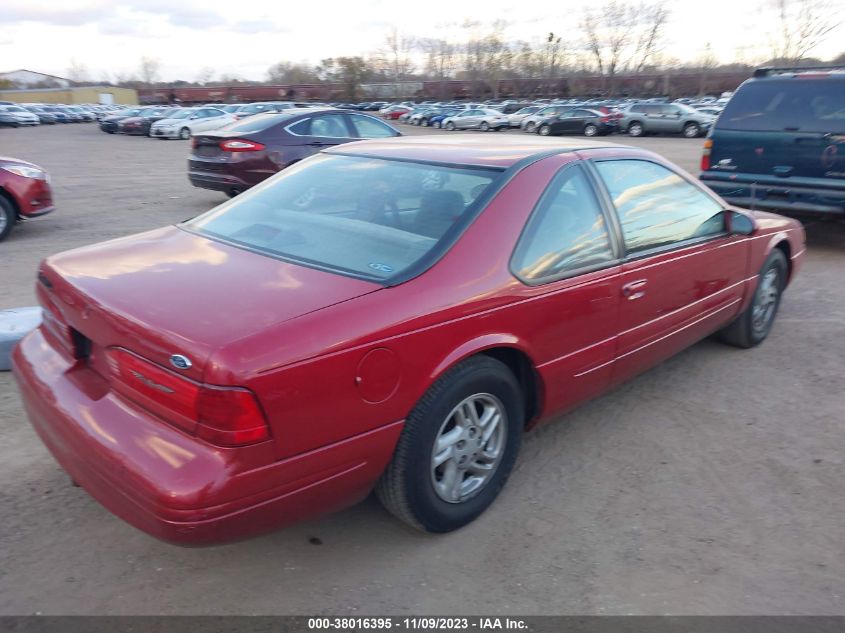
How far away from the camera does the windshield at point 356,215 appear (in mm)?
2945

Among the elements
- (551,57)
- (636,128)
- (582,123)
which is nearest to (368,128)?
(582,123)

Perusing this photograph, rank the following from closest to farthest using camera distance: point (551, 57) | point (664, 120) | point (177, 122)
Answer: point (664, 120) < point (177, 122) < point (551, 57)

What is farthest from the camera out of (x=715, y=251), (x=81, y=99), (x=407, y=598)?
(x=81, y=99)

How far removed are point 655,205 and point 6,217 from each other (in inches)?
304

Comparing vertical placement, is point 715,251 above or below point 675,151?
above

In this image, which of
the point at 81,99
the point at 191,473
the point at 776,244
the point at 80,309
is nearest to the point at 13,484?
the point at 80,309

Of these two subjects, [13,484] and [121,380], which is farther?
[13,484]

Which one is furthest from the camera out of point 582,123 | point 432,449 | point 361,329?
point 582,123

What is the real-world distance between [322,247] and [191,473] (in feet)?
3.89

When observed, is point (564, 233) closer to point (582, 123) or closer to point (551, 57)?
point (582, 123)

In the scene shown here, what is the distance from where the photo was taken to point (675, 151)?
23.2 metres

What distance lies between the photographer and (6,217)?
8375mm

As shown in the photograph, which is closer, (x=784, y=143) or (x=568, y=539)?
(x=568, y=539)

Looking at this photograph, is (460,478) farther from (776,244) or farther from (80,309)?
(776,244)
